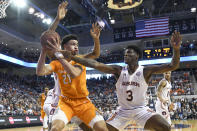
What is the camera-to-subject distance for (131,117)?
3.38 metres

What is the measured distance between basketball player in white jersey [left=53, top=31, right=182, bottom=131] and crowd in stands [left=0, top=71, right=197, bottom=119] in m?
11.4

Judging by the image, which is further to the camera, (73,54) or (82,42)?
(82,42)

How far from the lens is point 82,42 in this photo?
30.1m

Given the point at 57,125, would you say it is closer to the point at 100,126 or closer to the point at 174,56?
the point at 100,126

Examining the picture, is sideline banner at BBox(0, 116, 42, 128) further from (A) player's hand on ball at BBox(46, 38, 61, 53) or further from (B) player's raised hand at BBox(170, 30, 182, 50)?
(B) player's raised hand at BBox(170, 30, 182, 50)

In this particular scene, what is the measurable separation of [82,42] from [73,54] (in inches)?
1062

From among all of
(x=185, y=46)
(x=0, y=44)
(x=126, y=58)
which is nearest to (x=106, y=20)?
(x=185, y=46)

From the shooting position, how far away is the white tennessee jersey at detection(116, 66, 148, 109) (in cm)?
339

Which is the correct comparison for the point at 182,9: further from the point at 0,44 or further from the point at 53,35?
the point at 53,35

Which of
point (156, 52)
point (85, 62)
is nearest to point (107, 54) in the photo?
point (156, 52)

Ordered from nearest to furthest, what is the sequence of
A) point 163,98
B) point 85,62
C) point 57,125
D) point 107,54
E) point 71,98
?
point 57,125, point 85,62, point 71,98, point 163,98, point 107,54

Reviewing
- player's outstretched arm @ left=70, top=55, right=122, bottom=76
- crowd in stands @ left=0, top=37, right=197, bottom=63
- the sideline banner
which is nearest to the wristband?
player's outstretched arm @ left=70, top=55, right=122, bottom=76

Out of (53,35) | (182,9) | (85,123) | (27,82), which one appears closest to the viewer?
(53,35)

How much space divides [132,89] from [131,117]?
44 cm
